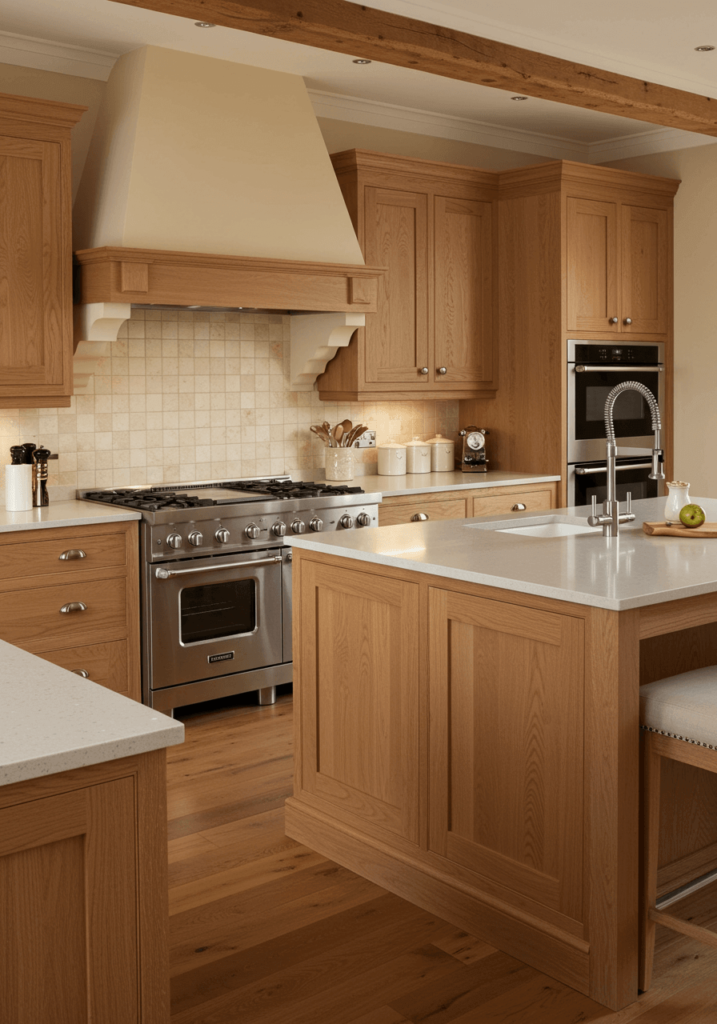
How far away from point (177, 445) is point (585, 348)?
224 cm

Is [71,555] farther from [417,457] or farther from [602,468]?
[602,468]

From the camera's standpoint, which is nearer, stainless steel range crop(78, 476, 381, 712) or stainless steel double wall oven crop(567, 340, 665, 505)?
stainless steel range crop(78, 476, 381, 712)

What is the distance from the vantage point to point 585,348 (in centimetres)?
553

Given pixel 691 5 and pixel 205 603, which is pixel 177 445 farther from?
pixel 691 5

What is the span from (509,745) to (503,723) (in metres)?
0.05

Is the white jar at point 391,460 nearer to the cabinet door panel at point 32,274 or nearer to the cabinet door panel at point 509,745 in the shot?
the cabinet door panel at point 32,274

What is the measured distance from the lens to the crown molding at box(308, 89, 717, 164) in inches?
206

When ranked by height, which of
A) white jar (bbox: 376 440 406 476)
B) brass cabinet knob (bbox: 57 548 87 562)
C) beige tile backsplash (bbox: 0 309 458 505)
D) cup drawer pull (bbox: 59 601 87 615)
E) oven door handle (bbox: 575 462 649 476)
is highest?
beige tile backsplash (bbox: 0 309 458 505)

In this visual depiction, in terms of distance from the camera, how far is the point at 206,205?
435 centimetres

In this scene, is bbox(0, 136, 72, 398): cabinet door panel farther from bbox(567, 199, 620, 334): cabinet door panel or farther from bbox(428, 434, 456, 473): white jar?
bbox(567, 199, 620, 334): cabinet door panel

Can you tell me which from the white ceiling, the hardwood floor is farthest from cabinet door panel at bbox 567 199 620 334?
the hardwood floor

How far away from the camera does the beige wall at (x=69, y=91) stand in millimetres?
4223

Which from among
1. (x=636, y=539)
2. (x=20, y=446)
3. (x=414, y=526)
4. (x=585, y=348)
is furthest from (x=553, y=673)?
(x=585, y=348)

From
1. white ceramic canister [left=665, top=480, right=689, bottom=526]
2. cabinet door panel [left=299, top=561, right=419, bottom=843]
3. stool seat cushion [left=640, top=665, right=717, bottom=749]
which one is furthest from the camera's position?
white ceramic canister [left=665, top=480, right=689, bottom=526]
